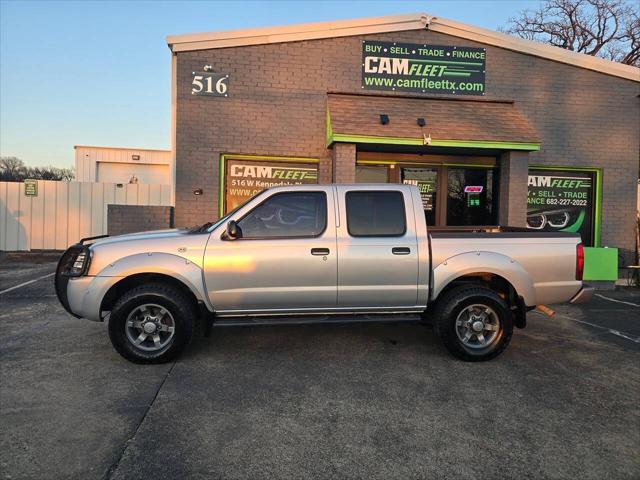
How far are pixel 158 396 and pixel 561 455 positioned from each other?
3.17 m

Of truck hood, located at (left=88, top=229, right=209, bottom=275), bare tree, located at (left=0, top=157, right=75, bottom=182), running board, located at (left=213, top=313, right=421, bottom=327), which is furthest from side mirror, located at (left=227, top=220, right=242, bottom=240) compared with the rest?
bare tree, located at (left=0, top=157, right=75, bottom=182)

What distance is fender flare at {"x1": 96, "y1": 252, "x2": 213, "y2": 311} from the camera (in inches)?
195

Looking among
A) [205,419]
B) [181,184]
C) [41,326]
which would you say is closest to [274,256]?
[205,419]

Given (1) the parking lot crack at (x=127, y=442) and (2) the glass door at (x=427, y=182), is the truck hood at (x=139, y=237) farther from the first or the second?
(2) the glass door at (x=427, y=182)

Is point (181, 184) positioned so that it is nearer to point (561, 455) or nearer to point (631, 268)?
point (561, 455)

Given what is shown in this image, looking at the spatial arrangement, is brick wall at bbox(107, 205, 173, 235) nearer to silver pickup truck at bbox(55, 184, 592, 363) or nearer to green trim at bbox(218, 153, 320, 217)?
green trim at bbox(218, 153, 320, 217)

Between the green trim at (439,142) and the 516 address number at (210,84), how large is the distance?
8.67ft

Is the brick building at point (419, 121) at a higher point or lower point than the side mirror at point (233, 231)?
higher

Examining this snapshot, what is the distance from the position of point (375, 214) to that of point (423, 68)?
23.1 feet

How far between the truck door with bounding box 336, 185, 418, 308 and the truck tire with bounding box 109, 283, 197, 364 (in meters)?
1.67

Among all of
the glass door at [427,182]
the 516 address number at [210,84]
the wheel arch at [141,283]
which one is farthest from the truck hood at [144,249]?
the glass door at [427,182]

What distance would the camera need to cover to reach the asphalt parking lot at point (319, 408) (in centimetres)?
312

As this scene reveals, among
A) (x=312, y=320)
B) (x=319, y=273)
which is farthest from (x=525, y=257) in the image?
(x=312, y=320)

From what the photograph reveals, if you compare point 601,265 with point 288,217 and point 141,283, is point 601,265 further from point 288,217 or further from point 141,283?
point 141,283
